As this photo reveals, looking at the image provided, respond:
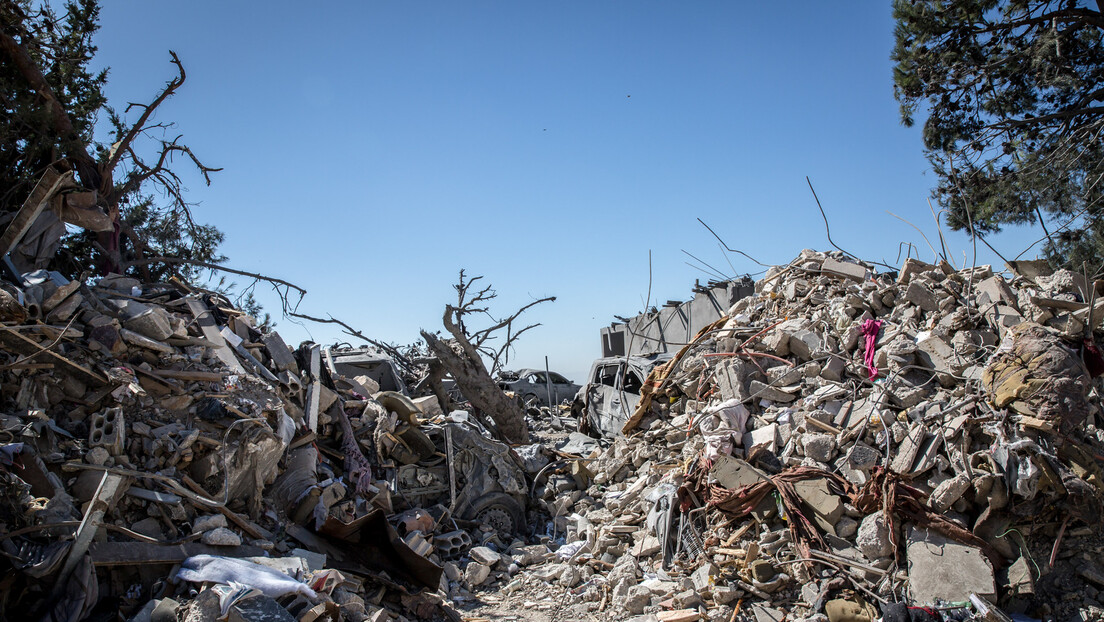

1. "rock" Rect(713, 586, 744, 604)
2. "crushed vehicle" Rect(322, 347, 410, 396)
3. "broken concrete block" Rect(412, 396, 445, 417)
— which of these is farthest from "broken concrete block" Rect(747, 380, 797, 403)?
"crushed vehicle" Rect(322, 347, 410, 396)

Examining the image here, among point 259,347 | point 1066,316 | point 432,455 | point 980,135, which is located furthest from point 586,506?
point 980,135

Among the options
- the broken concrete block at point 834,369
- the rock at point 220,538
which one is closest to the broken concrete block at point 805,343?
the broken concrete block at point 834,369

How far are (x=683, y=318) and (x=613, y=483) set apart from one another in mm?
5542

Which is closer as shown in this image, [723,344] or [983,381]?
[983,381]

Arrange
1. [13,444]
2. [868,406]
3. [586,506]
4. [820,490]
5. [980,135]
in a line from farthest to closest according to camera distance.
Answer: [980,135] < [586,506] < [868,406] < [820,490] < [13,444]

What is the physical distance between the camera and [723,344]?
796cm

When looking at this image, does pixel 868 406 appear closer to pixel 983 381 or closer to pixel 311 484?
pixel 983 381

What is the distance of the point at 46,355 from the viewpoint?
5.21 m

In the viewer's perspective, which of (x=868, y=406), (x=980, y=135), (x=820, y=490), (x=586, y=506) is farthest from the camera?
(x=980, y=135)

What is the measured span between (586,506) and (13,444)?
562 centimetres

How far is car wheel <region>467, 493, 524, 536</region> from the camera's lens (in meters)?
7.69

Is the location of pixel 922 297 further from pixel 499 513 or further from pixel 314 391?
pixel 314 391

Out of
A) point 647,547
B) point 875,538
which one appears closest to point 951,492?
point 875,538

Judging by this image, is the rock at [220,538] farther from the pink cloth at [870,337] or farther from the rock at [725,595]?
the pink cloth at [870,337]
